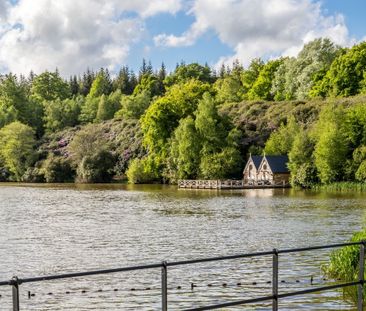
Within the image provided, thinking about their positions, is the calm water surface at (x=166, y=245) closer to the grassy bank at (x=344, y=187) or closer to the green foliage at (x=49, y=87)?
the grassy bank at (x=344, y=187)

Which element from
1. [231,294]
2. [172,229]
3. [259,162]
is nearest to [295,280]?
[231,294]

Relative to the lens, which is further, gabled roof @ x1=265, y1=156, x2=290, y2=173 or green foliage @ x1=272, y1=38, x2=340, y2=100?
green foliage @ x1=272, y1=38, x2=340, y2=100

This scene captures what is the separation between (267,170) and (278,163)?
2167 mm

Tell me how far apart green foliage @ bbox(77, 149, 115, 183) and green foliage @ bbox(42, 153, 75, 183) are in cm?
602

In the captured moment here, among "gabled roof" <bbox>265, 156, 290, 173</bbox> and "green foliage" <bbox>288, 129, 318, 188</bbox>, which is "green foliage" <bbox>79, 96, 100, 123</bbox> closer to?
"gabled roof" <bbox>265, 156, 290, 173</bbox>

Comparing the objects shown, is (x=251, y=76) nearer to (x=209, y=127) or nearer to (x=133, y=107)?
(x=133, y=107)

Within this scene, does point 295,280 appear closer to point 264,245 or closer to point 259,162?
point 264,245

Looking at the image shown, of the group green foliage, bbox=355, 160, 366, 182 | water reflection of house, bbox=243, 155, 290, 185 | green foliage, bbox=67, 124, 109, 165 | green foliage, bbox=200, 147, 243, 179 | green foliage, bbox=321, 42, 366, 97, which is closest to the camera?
green foliage, bbox=355, 160, 366, 182

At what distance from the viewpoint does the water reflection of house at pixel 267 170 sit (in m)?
93.8

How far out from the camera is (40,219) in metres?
45.8

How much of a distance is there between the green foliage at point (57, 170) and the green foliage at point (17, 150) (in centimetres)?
681

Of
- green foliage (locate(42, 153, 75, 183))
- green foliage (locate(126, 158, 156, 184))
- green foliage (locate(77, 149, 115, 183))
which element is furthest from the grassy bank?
green foliage (locate(42, 153, 75, 183))

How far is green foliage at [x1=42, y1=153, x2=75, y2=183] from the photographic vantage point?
12312cm

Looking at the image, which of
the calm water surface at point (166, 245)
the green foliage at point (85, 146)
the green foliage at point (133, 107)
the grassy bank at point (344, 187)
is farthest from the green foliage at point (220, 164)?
the green foliage at point (133, 107)
